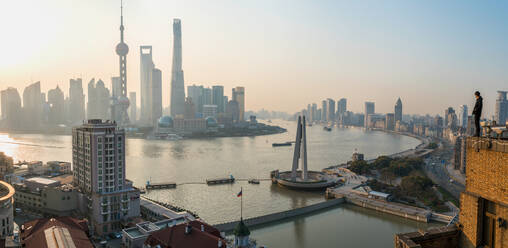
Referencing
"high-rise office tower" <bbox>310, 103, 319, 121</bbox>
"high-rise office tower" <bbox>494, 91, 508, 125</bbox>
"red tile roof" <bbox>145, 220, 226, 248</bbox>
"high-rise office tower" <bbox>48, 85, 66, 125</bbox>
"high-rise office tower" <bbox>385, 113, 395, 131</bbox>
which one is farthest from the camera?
"high-rise office tower" <bbox>310, 103, 319, 121</bbox>

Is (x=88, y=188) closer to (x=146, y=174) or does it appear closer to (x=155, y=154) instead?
(x=146, y=174)

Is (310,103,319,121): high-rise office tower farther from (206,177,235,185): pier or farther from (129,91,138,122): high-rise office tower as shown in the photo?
(206,177,235,185): pier

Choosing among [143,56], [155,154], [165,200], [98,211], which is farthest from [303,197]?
[143,56]

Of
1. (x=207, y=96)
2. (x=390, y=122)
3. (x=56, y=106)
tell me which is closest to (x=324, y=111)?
(x=390, y=122)

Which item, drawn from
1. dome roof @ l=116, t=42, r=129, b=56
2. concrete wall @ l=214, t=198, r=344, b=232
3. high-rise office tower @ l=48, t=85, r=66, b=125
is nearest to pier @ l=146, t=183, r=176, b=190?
concrete wall @ l=214, t=198, r=344, b=232

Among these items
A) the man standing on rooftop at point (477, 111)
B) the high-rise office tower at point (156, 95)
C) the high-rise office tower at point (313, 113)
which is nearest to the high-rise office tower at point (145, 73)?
the high-rise office tower at point (156, 95)

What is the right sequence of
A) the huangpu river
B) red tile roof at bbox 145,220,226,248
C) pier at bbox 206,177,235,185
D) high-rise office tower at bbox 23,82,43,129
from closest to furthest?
1. red tile roof at bbox 145,220,226,248
2. the huangpu river
3. pier at bbox 206,177,235,185
4. high-rise office tower at bbox 23,82,43,129

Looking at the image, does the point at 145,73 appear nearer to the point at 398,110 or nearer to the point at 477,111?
the point at 398,110

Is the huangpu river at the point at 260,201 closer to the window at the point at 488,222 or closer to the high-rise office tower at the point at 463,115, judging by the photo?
the window at the point at 488,222
